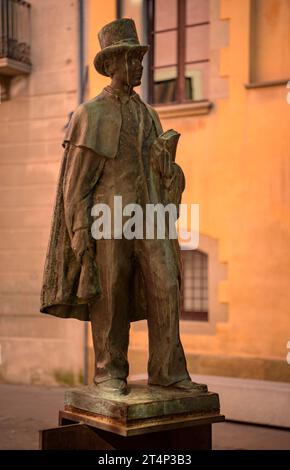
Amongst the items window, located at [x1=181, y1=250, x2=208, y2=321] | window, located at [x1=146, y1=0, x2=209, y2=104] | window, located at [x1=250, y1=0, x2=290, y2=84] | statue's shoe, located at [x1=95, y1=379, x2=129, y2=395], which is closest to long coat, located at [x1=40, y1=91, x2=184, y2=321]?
statue's shoe, located at [x1=95, y1=379, x2=129, y2=395]

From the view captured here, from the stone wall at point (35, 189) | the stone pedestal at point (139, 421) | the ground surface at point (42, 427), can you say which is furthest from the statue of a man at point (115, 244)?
the stone wall at point (35, 189)

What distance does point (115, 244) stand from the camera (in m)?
4.62

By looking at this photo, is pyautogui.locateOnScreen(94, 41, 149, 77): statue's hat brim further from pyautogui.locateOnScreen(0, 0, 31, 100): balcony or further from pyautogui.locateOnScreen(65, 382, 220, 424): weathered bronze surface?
pyautogui.locateOnScreen(0, 0, 31, 100): balcony

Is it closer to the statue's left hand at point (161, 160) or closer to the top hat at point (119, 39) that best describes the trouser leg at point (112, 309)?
the statue's left hand at point (161, 160)

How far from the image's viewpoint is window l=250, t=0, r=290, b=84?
954 centimetres

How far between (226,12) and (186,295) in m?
3.53

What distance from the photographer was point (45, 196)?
38.1 ft

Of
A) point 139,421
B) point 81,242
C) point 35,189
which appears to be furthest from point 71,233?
point 35,189

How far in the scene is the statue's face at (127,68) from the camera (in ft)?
15.5

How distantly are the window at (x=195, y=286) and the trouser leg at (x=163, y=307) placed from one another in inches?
224

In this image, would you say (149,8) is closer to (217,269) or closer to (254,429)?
(217,269)
